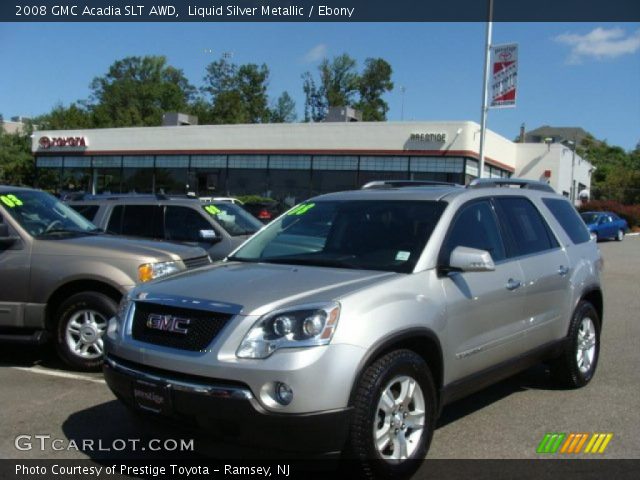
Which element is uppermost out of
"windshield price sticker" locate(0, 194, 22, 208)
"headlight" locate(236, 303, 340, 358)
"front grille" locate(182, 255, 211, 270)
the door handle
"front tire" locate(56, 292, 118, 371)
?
"windshield price sticker" locate(0, 194, 22, 208)

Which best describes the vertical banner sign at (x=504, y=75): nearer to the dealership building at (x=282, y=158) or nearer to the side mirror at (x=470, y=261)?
the dealership building at (x=282, y=158)

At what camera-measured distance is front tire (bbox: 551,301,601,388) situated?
6020 mm

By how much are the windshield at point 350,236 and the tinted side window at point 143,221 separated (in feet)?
15.9

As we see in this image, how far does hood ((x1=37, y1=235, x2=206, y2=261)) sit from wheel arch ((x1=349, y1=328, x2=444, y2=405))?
11.0 ft

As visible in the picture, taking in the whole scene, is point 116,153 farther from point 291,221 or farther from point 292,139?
point 291,221

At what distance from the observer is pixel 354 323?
3.75 m

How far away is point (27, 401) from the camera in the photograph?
18.6ft

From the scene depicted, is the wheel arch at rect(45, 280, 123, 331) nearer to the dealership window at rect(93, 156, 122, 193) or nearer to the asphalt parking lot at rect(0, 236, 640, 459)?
the asphalt parking lot at rect(0, 236, 640, 459)

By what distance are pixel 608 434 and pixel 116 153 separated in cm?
4240

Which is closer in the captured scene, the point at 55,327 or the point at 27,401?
the point at 27,401

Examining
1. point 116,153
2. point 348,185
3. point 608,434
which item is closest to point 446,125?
point 348,185

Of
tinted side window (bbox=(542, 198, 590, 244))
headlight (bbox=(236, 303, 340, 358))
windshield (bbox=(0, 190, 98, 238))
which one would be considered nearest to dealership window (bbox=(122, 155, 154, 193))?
windshield (bbox=(0, 190, 98, 238))

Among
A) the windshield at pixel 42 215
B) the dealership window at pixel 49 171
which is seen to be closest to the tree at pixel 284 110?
the dealership window at pixel 49 171

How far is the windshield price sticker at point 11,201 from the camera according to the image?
718cm
